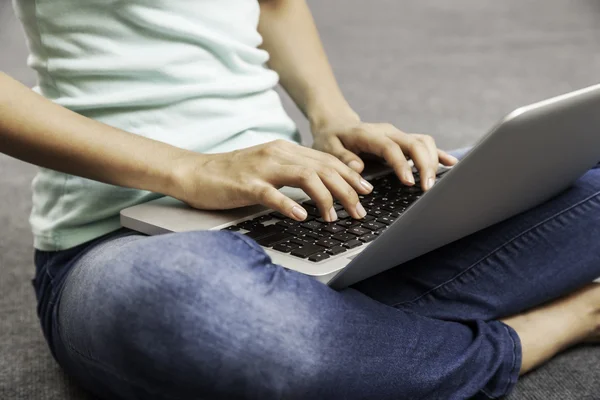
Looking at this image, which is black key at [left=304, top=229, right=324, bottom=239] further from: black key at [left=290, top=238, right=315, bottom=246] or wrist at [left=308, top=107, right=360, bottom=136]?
wrist at [left=308, top=107, right=360, bottom=136]

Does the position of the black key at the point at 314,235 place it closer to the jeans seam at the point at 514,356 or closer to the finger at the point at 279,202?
the finger at the point at 279,202

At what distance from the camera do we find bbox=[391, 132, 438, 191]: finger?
3.21 ft

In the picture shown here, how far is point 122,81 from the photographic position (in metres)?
0.97

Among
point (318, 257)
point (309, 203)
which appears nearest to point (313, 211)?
point (309, 203)

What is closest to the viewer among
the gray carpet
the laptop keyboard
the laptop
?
the laptop

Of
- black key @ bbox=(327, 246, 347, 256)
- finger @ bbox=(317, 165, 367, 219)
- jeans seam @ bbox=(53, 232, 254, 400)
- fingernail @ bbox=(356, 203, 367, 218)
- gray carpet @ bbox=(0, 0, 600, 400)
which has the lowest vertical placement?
gray carpet @ bbox=(0, 0, 600, 400)

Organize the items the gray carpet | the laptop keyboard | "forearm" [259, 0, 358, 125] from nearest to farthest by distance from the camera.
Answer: the laptop keyboard, the gray carpet, "forearm" [259, 0, 358, 125]

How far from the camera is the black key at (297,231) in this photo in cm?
84

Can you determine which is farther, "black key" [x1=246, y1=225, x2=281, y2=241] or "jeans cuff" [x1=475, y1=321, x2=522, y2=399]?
"jeans cuff" [x1=475, y1=321, x2=522, y2=399]

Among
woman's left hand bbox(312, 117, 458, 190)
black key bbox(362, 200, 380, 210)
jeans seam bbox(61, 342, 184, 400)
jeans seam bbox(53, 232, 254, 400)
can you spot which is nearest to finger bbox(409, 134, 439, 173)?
woman's left hand bbox(312, 117, 458, 190)

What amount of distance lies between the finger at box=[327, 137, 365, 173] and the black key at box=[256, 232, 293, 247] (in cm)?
20

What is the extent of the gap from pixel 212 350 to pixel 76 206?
31 centimetres

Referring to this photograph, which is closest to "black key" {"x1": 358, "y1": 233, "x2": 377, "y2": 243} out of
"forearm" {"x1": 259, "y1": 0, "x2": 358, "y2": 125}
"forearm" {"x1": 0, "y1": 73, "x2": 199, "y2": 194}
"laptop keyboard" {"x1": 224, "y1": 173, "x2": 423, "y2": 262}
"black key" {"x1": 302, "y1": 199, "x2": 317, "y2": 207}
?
"laptop keyboard" {"x1": 224, "y1": 173, "x2": 423, "y2": 262}

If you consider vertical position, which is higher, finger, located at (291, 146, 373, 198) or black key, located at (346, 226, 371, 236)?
finger, located at (291, 146, 373, 198)
